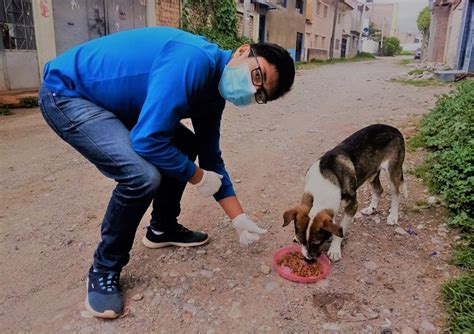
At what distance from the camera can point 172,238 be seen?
10.4 ft

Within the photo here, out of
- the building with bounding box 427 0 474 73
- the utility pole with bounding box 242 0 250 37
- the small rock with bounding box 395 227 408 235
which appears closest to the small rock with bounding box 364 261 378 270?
the small rock with bounding box 395 227 408 235

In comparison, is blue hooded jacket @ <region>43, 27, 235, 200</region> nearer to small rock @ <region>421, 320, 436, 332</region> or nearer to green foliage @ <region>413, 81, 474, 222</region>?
small rock @ <region>421, 320, 436, 332</region>

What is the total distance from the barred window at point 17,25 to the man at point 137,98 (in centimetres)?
800

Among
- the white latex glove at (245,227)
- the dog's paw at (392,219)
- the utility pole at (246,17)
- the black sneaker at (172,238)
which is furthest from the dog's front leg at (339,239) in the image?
the utility pole at (246,17)

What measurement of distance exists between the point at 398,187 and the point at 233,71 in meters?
2.24

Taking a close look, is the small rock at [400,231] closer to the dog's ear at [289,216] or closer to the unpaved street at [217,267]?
the unpaved street at [217,267]

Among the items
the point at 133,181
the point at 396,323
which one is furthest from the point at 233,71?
the point at 396,323

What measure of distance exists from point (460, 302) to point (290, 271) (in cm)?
108

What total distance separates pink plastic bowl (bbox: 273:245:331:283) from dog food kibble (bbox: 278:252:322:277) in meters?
0.03

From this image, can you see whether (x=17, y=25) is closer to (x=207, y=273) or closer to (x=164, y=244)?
(x=164, y=244)

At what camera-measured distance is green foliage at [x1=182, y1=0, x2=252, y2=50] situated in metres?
14.4

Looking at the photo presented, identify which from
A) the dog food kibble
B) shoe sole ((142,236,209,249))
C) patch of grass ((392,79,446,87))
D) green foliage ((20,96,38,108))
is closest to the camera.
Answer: the dog food kibble

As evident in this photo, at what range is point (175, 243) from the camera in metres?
3.17

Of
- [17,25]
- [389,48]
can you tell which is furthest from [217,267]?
[389,48]
